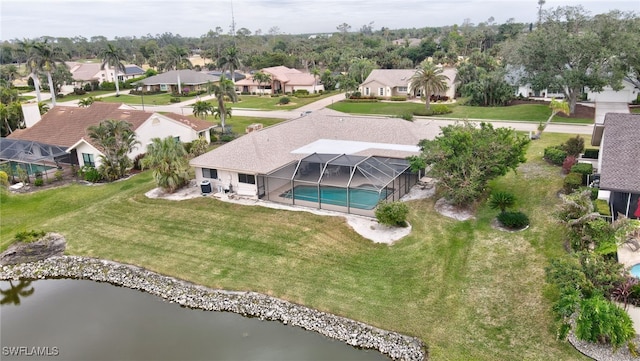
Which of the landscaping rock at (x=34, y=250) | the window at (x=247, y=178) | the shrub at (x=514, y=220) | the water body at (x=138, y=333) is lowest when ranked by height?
the water body at (x=138, y=333)

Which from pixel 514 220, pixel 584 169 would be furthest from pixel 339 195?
pixel 584 169

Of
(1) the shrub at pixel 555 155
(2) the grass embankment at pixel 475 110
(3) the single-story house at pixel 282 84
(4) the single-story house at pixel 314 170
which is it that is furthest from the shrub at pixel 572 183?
(3) the single-story house at pixel 282 84

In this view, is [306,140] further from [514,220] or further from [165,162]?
[514,220]

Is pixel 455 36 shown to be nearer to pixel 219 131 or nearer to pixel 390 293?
pixel 219 131

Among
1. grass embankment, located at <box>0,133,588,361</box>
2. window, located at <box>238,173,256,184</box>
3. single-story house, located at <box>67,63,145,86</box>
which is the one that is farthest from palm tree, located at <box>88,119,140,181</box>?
single-story house, located at <box>67,63,145,86</box>

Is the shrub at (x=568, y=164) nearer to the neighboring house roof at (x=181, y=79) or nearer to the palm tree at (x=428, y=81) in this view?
the palm tree at (x=428, y=81)

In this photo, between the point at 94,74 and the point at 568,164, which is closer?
the point at 568,164

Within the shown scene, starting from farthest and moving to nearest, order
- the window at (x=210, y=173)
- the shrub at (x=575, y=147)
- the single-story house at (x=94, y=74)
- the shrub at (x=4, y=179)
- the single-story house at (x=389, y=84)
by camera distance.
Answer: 1. the single-story house at (x=94, y=74)
2. the single-story house at (x=389, y=84)
3. the shrub at (x=4, y=179)
4. the shrub at (x=575, y=147)
5. the window at (x=210, y=173)
